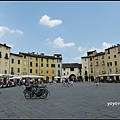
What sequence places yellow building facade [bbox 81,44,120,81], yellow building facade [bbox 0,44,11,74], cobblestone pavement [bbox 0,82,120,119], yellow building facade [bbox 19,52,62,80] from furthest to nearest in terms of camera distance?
yellow building facade [bbox 19,52,62,80] < yellow building facade [bbox 81,44,120,81] < yellow building facade [bbox 0,44,11,74] < cobblestone pavement [bbox 0,82,120,119]

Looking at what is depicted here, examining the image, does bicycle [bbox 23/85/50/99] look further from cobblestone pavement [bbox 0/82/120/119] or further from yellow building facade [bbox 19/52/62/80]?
yellow building facade [bbox 19/52/62/80]

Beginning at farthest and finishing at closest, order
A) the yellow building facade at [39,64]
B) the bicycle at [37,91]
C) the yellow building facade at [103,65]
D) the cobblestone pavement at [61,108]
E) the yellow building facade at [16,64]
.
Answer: the yellow building facade at [39,64], the yellow building facade at [103,65], the yellow building facade at [16,64], the bicycle at [37,91], the cobblestone pavement at [61,108]

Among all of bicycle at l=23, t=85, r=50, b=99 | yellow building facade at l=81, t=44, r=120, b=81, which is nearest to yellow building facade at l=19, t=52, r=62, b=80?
yellow building facade at l=81, t=44, r=120, b=81

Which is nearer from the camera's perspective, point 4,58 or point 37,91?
point 37,91

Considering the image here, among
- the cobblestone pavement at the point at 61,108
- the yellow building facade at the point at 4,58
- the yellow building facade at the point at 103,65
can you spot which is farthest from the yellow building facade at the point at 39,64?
the cobblestone pavement at the point at 61,108

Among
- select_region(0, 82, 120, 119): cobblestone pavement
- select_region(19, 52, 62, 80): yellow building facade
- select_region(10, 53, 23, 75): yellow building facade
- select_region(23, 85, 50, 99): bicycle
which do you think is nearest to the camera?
select_region(0, 82, 120, 119): cobblestone pavement

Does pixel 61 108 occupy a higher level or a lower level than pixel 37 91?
lower

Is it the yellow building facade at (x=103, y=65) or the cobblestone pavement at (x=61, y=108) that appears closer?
the cobblestone pavement at (x=61, y=108)

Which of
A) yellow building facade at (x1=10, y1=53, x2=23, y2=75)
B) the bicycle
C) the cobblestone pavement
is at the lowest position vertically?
the cobblestone pavement

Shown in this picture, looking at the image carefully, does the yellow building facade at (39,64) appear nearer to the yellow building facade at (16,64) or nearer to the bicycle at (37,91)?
the yellow building facade at (16,64)

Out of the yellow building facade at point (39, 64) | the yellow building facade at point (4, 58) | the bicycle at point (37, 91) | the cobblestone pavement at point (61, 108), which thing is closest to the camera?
the cobblestone pavement at point (61, 108)

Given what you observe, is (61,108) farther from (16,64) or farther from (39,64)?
(39,64)

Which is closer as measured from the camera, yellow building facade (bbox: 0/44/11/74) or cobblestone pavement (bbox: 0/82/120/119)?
cobblestone pavement (bbox: 0/82/120/119)

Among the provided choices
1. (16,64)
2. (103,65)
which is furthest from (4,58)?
(103,65)
